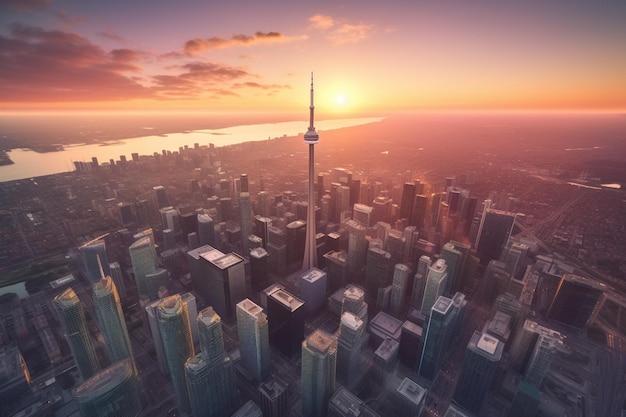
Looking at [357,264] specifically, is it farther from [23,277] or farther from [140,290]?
[23,277]

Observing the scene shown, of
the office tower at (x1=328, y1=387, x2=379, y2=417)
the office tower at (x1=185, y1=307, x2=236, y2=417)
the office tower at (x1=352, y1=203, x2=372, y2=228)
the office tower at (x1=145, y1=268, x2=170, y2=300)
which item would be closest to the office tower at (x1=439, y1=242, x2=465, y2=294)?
the office tower at (x1=352, y1=203, x2=372, y2=228)

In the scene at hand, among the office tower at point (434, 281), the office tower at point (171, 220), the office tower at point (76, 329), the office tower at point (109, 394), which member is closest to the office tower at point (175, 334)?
the office tower at point (109, 394)

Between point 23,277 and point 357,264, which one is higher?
point 357,264

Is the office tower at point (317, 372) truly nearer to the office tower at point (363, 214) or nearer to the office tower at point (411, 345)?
the office tower at point (411, 345)

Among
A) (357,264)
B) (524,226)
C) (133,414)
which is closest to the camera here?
(133,414)

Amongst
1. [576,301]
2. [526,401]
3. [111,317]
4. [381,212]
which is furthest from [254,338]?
[381,212]

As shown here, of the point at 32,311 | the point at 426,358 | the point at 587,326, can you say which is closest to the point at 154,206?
the point at 32,311
